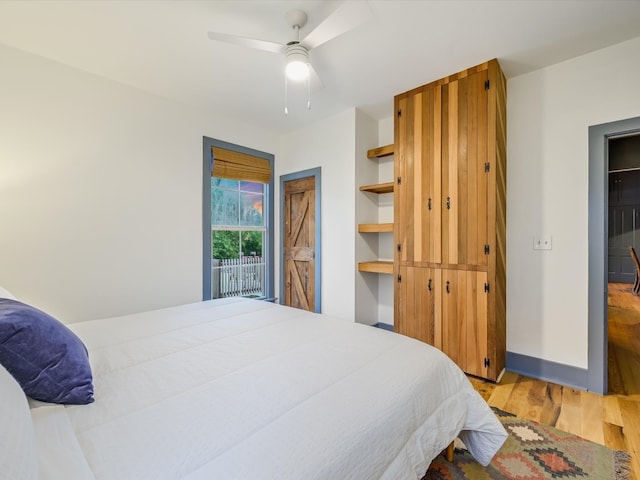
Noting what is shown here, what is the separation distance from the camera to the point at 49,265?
2357 mm

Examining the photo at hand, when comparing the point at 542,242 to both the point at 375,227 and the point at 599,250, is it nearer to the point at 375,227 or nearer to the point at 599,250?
the point at 599,250

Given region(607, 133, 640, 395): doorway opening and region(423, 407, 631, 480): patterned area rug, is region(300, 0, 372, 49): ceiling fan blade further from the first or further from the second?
→ region(423, 407, 631, 480): patterned area rug

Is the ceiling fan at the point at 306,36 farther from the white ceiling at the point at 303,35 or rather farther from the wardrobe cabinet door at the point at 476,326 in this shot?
the wardrobe cabinet door at the point at 476,326

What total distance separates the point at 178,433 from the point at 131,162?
2.76 m

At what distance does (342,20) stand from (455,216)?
1.75m

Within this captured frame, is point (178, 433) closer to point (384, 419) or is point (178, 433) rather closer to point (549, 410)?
point (384, 419)

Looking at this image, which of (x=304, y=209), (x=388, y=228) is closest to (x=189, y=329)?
(x=388, y=228)

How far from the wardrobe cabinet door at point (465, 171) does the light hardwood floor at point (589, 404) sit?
1.04 meters

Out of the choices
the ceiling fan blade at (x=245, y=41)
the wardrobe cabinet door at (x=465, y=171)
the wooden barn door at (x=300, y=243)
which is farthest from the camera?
the wooden barn door at (x=300, y=243)

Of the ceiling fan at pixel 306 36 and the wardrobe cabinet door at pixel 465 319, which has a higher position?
the ceiling fan at pixel 306 36

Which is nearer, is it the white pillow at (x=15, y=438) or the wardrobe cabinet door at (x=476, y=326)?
the white pillow at (x=15, y=438)

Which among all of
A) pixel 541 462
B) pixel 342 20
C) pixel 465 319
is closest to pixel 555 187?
pixel 465 319

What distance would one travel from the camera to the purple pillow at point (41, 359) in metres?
0.91

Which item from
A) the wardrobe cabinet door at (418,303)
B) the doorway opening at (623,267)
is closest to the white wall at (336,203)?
the wardrobe cabinet door at (418,303)
